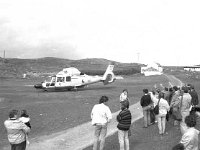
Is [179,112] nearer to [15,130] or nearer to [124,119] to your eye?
[124,119]

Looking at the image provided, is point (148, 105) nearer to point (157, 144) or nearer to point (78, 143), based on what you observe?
point (157, 144)

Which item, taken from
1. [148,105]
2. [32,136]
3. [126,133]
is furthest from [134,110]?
[126,133]

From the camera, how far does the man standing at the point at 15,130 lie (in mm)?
8727

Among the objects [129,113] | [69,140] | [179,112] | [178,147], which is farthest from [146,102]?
[178,147]

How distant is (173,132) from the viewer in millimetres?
13078

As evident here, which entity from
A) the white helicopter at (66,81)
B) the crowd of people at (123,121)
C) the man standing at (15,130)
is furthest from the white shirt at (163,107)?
the white helicopter at (66,81)

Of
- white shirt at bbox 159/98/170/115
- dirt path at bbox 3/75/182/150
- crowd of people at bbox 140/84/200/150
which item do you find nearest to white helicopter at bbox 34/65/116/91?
dirt path at bbox 3/75/182/150

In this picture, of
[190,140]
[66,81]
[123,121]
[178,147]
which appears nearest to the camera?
[178,147]

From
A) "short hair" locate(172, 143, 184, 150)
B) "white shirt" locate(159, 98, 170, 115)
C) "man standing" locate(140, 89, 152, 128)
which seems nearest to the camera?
"short hair" locate(172, 143, 184, 150)

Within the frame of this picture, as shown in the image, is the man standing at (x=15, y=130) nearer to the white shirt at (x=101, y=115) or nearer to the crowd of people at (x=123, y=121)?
the crowd of people at (x=123, y=121)

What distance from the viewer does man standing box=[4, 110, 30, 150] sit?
344 inches

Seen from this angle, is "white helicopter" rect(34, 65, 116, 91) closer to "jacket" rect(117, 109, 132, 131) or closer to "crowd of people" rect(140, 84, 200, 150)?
"crowd of people" rect(140, 84, 200, 150)

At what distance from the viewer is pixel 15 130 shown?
878 centimetres

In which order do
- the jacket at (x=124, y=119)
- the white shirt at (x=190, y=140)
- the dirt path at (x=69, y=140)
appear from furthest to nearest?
the dirt path at (x=69, y=140) < the jacket at (x=124, y=119) < the white shirt at (x=190, y=140)
